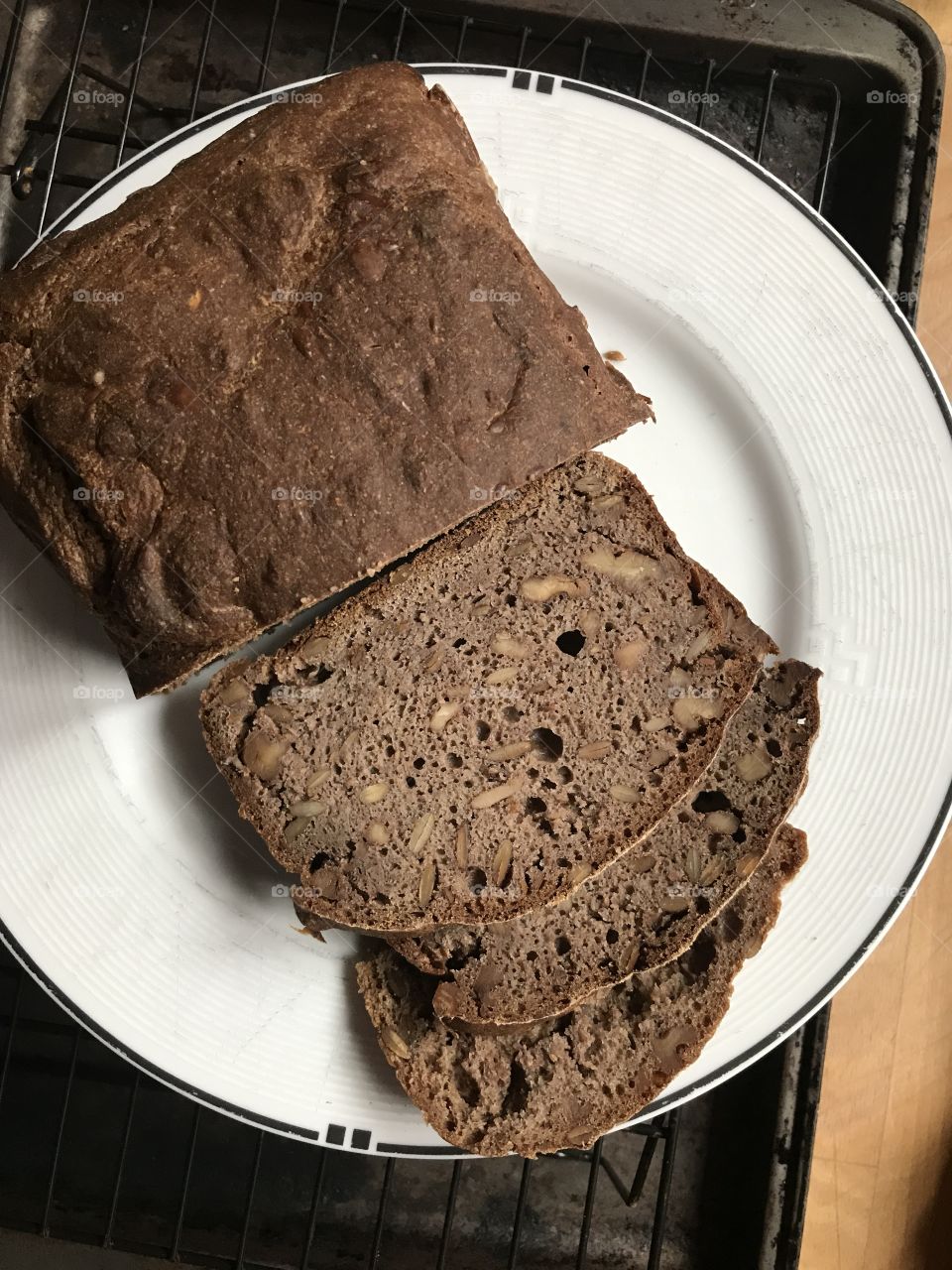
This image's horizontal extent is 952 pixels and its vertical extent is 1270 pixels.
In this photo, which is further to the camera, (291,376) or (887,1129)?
(887,1129)

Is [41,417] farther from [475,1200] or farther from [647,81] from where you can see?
[475,1200]

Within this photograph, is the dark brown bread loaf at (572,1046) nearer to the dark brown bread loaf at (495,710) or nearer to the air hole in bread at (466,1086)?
the air hole in bread at (466,1086)

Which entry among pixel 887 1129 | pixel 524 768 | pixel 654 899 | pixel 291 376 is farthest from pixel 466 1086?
pixel 291 376

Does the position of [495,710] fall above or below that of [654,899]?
above

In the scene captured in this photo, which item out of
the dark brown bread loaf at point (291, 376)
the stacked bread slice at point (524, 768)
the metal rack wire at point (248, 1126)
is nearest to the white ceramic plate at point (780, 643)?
the stacked bread slice at point (524, 768)

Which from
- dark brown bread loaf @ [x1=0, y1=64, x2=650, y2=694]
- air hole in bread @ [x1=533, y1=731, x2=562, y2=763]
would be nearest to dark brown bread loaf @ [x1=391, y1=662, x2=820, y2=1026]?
air hole in bread @ [x1=533, y1=731, x2=562, y2=763]

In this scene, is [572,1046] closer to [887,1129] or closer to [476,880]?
[476,880]
